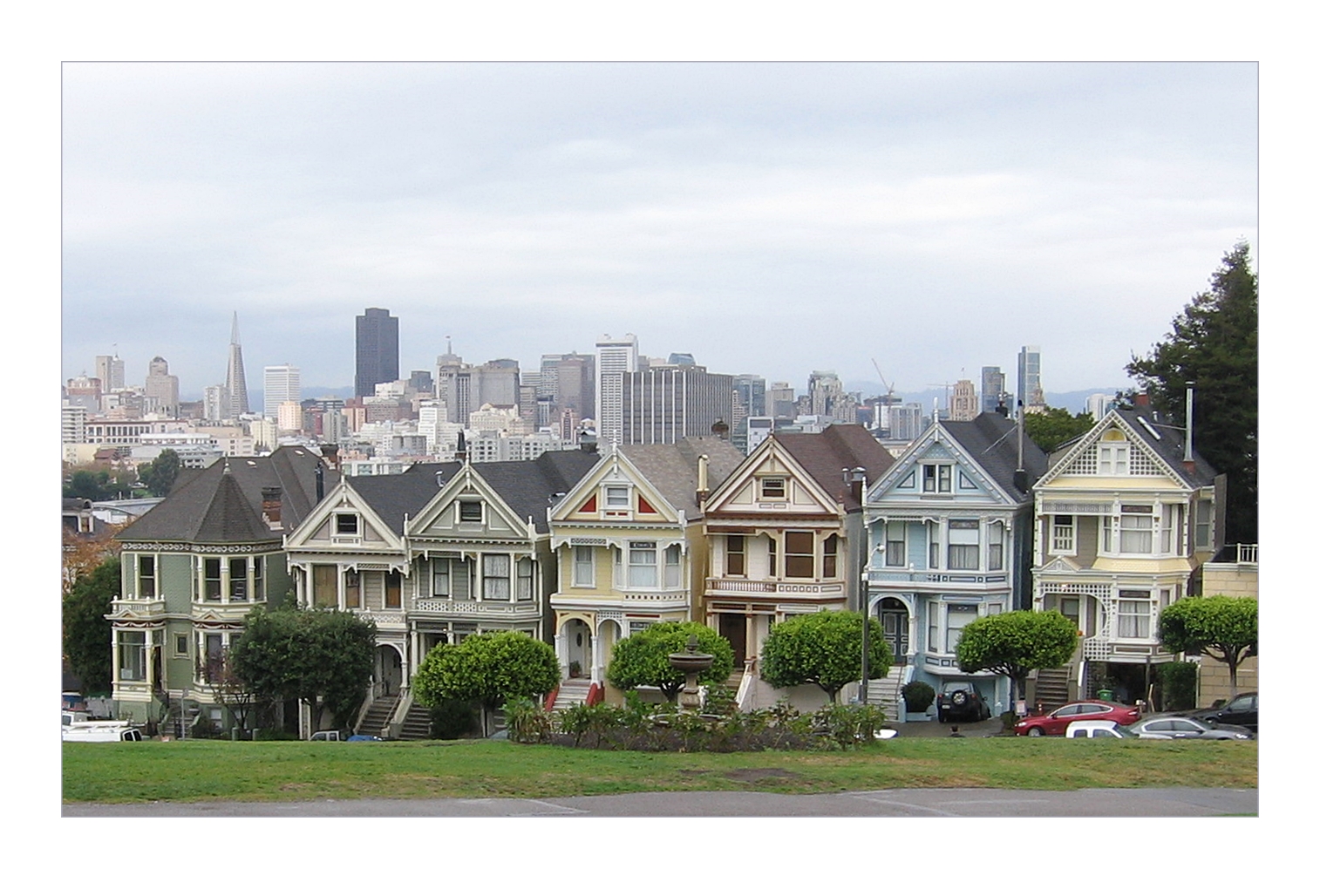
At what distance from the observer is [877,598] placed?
138 ft

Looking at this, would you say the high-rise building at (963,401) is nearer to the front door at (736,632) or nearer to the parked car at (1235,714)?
the front door at (736,632)

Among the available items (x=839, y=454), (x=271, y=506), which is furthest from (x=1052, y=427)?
Result: (x=271, y=506)

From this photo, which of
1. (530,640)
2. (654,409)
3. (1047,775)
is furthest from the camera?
(654,409)

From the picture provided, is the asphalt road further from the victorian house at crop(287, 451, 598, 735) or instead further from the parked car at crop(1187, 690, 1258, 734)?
the victorian house at crop(287, 451, 598, 735)

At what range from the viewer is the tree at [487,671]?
129 feet

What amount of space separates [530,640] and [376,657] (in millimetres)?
5054

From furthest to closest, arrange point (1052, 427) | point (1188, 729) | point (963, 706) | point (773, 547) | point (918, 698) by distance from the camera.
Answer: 1. point (1052, 427)
2. point (773, 547)
3. point (918, 698)
4. point (963, 706)
5. point (1188, 729)

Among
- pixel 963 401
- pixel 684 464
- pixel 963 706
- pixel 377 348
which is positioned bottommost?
pixel 963 706

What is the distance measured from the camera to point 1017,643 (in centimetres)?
3944

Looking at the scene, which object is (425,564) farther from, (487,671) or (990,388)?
(990,388)

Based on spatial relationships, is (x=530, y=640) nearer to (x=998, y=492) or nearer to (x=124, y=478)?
(x=998, y=492)

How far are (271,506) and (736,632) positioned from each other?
11734 mm
